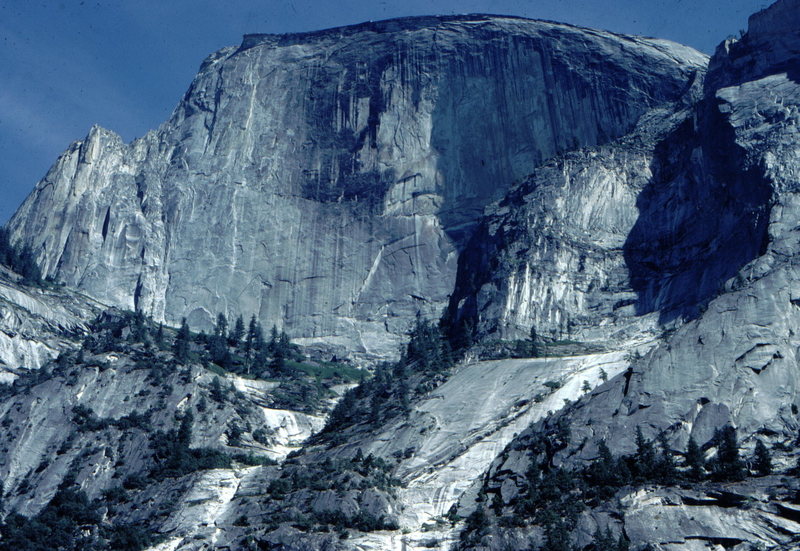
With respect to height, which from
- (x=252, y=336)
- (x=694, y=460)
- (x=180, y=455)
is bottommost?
(x=694, y=460)

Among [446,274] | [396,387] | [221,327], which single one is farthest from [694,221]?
[221,327]

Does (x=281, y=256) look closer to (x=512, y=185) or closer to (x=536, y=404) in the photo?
(x=512, y=185)

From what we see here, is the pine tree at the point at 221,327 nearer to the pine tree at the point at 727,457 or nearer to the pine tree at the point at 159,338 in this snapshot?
the pine tree at the point at 159,338

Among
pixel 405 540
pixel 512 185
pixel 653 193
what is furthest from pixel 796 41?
pixel 405 540

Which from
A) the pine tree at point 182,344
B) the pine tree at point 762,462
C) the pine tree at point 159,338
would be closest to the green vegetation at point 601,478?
the pine tree at point 762,462

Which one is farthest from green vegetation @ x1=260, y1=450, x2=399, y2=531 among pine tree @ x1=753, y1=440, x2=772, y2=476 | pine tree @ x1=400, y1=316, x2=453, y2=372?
pine tree @ x1=753, y1=440, x2=772, y2=476

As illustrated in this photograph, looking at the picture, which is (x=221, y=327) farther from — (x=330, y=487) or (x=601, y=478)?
(x=601, y=478)
